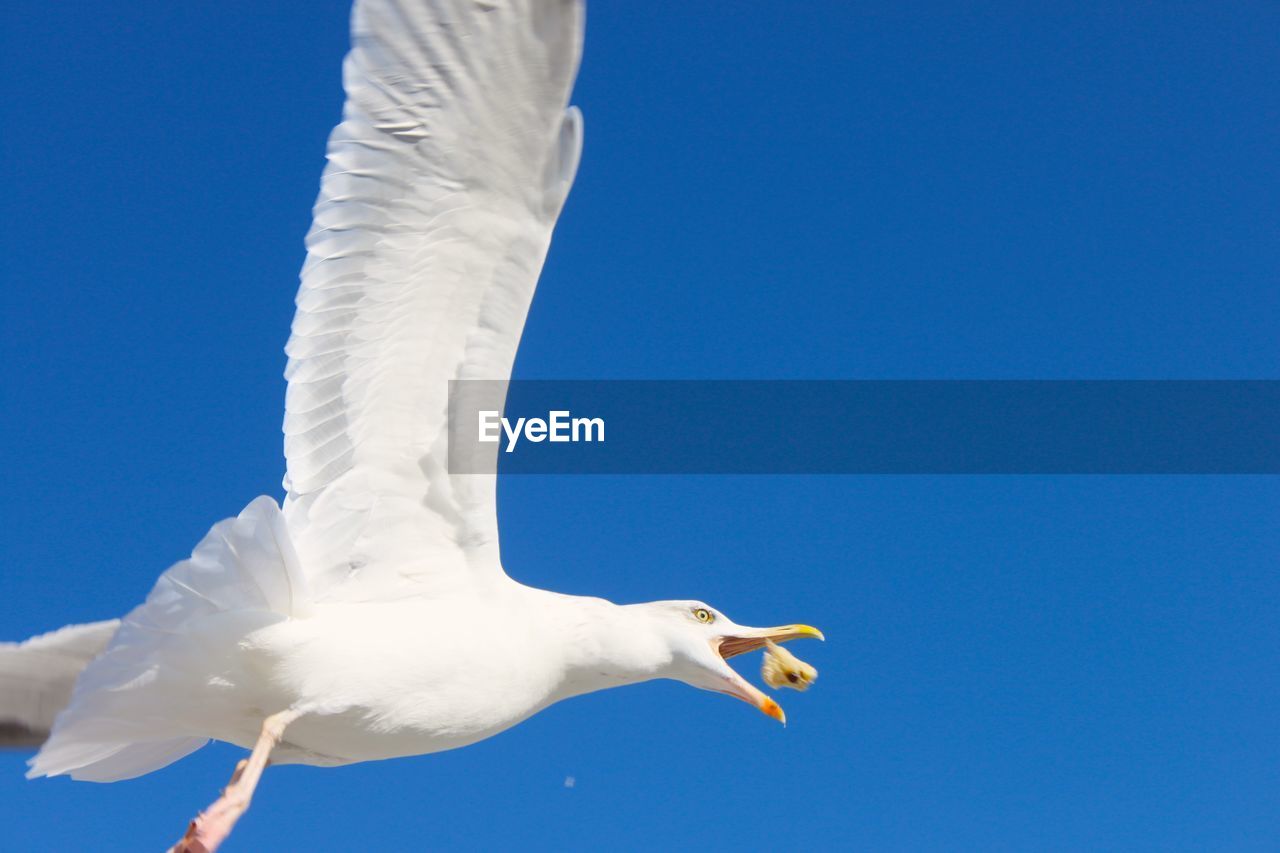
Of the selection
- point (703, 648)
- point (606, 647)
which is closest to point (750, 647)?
point (703, 648)

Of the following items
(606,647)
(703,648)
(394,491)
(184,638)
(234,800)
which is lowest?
(234,800)

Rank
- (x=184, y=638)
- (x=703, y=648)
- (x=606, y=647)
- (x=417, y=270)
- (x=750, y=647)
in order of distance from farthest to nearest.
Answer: (x=750, y=647) → (x=703, y=648) → (x=606, y=647) → (x=417, y=270) → (x=184, y=638)

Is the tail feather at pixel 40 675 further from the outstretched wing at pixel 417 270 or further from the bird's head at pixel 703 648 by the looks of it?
the bird's head at pixel 703 648

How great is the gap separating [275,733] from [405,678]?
56 cm

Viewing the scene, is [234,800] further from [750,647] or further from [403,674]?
[750,647]

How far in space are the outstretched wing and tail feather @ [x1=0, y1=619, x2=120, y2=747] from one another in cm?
106

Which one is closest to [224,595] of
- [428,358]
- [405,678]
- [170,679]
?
[170,679]

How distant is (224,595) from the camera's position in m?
5.39

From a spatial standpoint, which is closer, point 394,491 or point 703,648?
point 394,491

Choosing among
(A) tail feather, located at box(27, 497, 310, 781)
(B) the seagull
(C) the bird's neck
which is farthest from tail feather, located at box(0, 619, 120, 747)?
(C) the bird's neck

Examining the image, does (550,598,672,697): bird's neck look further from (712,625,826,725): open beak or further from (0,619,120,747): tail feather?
(0,619,120,747): tail feather

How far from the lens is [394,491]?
621cm

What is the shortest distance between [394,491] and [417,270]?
1005 mm

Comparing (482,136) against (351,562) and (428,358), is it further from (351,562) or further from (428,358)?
(351,562)
